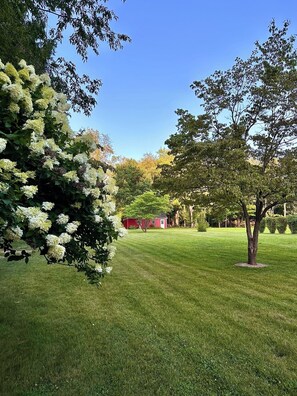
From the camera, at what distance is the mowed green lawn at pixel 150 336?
99.4 inches

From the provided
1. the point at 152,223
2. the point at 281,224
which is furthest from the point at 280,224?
the point at 152,223

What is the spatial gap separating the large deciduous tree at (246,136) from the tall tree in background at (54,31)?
11.0 ft

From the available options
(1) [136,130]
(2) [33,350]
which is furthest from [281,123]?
(1) [136,130]

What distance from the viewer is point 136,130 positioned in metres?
30.0

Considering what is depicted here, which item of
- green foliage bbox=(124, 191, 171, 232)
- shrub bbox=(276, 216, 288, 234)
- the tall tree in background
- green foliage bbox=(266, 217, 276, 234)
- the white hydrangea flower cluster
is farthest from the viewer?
green foliage bbox=(124, 191, 171, 232)

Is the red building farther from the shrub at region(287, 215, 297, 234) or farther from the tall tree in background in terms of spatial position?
the tall tree in background

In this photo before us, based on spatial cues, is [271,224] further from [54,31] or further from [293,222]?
[54,31]

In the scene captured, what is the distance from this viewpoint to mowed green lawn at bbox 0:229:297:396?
2.53m

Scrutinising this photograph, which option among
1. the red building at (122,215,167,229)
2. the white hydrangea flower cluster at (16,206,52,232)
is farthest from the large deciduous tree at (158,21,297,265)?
the red building at (122,215,167,229)

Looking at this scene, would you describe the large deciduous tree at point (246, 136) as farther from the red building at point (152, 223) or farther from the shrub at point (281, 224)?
the red building at point (152, 223)

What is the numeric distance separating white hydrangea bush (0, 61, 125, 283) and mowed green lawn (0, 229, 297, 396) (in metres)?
1.15

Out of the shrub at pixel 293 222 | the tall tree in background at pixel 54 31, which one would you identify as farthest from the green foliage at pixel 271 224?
the tall tree in background at pixel 54 31

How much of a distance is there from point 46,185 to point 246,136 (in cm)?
727

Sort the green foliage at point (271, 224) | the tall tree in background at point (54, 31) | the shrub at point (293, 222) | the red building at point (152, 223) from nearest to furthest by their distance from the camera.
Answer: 1. the tall tree in background at point (54, 31)
2. the shrub at point (293, 222)
3. the green foliage at point (271, 224)
4. the red building at point (152, 223)
